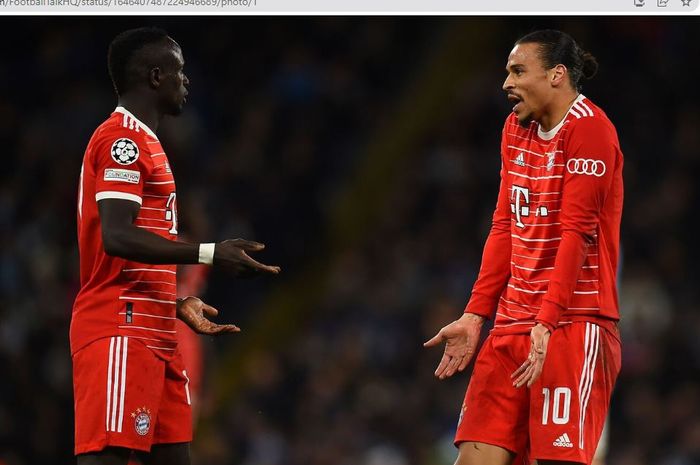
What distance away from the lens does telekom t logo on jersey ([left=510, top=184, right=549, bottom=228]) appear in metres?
4.67

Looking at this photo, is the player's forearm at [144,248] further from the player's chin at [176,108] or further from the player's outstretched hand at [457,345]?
the player's outstretched hand at [457,345]

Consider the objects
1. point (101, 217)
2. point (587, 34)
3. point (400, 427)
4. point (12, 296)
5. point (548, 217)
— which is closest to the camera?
point (101, 217)

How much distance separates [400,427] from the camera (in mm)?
9453

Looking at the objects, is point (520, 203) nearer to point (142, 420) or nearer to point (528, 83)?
point (528, 83)

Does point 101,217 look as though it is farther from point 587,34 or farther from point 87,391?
point 587,34

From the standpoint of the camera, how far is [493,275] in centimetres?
489

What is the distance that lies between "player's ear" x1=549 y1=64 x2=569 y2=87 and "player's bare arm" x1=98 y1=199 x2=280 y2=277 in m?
1.24

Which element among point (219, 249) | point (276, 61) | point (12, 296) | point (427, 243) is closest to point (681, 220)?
point (427, 243)

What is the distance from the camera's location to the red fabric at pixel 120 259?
4.34 m

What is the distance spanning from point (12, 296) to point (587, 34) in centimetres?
554

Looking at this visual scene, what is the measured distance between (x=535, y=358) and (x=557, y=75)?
1044mm

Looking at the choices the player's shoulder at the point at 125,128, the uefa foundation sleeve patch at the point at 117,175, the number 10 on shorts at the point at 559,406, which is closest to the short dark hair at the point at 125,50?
the player's shoulder at the point at 125,128

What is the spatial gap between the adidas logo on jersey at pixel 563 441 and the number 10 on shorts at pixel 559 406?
0.05 meters

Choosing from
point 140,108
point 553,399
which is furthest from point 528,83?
point 140,108
